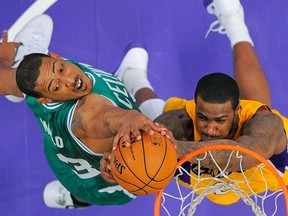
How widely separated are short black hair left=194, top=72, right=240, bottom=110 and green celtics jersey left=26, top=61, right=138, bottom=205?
1.43ft

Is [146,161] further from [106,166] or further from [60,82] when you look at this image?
[60,82]

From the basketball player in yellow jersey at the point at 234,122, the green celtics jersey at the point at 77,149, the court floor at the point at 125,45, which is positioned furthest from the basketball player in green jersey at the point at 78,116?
the court floor at the point at 125,45

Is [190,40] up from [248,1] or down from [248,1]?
down

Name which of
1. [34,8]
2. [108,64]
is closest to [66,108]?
[108,64]

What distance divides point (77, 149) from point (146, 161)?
73 cm

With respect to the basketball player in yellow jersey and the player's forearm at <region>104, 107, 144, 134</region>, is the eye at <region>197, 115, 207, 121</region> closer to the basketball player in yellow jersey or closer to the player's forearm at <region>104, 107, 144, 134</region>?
the basketball player in yellow jersey

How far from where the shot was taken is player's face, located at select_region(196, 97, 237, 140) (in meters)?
2.51

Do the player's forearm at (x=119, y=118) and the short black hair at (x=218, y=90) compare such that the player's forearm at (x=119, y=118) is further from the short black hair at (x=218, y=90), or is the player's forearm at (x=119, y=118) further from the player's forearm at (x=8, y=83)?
the player's forearm at (x=8, y=83)

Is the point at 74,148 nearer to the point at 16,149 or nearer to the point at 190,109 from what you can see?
the point at 190,109

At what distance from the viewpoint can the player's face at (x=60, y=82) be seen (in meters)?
2.43

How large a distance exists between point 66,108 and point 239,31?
1.27m

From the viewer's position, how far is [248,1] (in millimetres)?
3658

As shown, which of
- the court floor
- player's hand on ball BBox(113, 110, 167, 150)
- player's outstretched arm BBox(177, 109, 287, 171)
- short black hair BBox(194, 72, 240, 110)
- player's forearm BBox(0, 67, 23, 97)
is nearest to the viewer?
player's hand on ball BBox(113, 110, 167, 150)

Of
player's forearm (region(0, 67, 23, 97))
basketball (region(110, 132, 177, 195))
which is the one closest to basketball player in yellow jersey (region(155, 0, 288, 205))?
basketball (region(110, 132, 177, 195))
